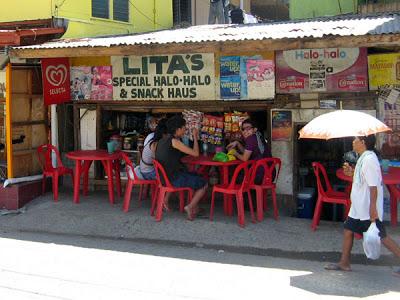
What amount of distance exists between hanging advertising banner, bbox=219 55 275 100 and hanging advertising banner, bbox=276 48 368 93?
164 millimetres

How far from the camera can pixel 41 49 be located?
27.7ft

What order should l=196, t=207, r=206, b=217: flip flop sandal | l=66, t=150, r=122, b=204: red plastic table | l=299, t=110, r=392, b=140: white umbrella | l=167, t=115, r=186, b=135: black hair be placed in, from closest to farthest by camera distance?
1. l=299, t=110, r=392, b=140: white umbrella
2. l=167, t=115, r=186, b=135: black hair
3. l=196, t=207, r=206, b=217: flip flop sandal
4. l=66, t=150, r=122, b=204: red plastic table

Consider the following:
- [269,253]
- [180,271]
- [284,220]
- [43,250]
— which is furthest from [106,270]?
[284,220]

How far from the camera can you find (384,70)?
7934 millimetres

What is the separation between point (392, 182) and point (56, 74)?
19.8 feet

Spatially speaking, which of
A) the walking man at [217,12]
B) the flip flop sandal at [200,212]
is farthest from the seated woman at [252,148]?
the walking man at [217,12]

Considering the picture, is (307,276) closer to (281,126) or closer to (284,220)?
(284,220)

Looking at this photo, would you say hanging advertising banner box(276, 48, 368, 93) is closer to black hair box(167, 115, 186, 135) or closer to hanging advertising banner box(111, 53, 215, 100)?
hanging advertising banner box(111, 53, 215, 100)

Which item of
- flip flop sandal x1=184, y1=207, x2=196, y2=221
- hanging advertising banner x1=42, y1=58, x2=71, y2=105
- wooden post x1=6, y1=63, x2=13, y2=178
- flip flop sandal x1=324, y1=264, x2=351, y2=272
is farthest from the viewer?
hanging advertising banner x1=42, y1=58, x2=71, y2=105

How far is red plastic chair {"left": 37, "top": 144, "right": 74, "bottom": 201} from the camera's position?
9.31 metres

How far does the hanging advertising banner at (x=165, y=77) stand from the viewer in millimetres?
8875

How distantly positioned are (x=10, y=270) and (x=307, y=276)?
338cm

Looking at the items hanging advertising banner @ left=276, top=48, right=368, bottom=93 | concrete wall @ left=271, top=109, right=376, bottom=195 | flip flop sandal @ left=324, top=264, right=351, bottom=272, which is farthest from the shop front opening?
flip flop sandal @ left=324, top=264, right=351, bottom=272

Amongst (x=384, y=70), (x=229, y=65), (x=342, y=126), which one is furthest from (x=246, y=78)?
(x=342, y=126)
